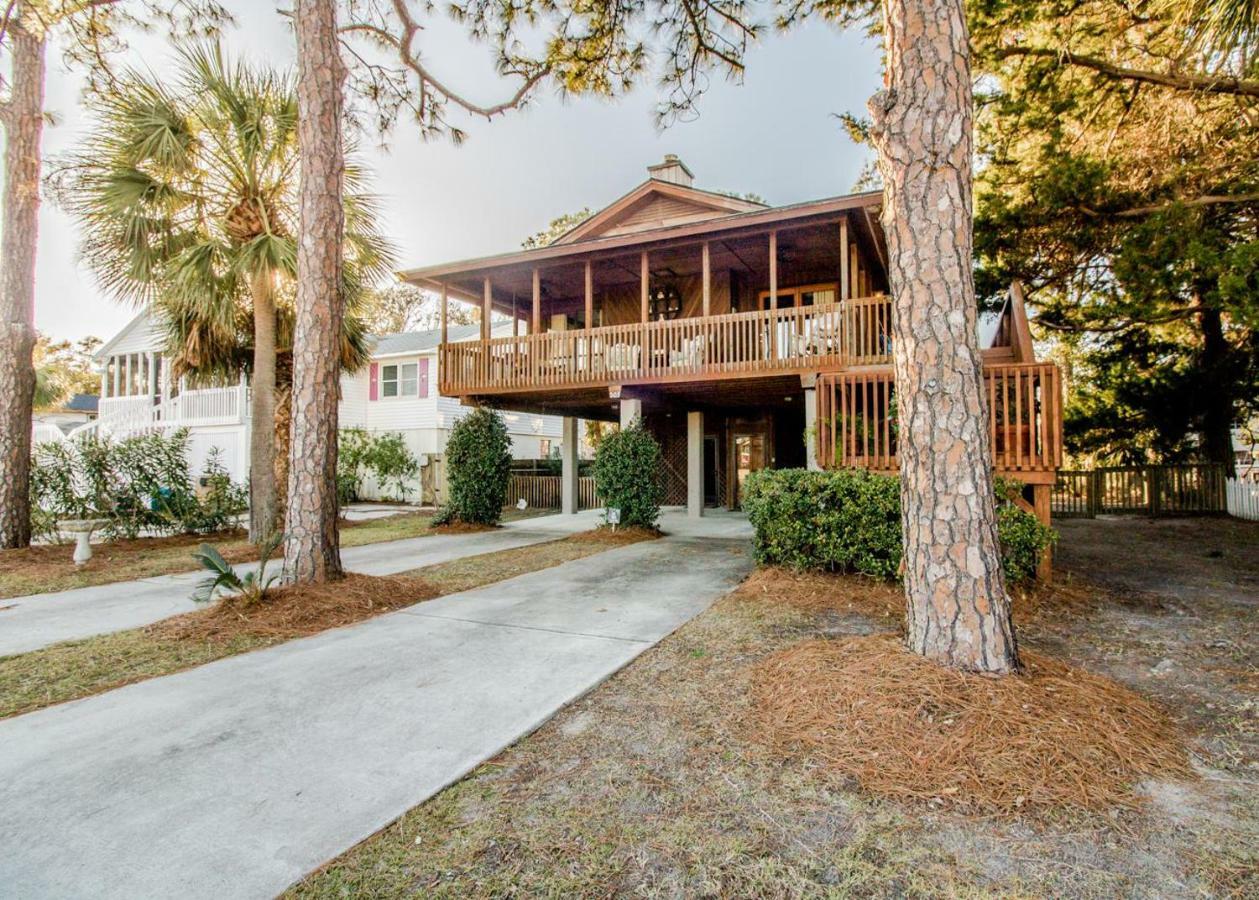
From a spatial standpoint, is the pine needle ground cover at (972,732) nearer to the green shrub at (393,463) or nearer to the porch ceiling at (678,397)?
the porch ceiling at (678,397)

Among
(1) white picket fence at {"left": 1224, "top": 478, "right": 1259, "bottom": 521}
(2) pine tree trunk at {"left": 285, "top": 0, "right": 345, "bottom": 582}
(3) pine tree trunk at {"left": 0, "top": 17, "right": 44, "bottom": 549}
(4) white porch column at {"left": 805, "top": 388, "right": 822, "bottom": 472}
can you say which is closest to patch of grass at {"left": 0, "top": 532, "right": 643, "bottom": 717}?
(2) pine tree trunk at {"left": 285, "top": 0, "right": 345, "bottom": 582}

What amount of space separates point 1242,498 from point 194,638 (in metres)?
18.1

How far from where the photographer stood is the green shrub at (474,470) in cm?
1225

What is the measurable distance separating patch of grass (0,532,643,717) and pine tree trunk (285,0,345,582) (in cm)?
45

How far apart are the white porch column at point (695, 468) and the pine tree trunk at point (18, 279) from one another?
1151 centimetres

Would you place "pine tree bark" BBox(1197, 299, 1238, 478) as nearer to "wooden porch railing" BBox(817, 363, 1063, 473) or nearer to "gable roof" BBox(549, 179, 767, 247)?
"wooden porch railing" BBox(817, 363, 1063, 473)

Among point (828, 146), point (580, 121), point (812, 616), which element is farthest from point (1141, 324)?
point (812, 616)

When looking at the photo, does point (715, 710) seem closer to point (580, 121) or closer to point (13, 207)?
point (580, 121)

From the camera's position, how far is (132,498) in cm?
1009

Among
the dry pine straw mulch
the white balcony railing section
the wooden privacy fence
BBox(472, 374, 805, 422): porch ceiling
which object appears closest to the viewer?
the dry pine straw mulch

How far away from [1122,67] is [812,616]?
11365 millimetres

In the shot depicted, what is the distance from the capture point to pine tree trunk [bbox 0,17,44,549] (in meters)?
8.47

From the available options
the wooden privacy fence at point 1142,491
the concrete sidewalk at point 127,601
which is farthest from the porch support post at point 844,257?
the wooden privacy fence at point 1142,491

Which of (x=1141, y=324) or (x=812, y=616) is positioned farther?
(x=1141, y=324)
